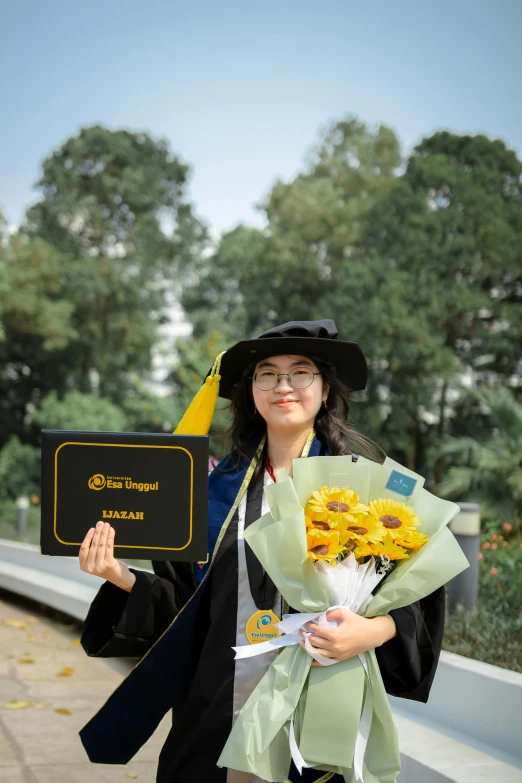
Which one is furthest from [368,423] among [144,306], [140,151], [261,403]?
[261,403]

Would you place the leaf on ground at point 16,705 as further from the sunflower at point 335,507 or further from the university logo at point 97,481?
the sunflower at point 335,507

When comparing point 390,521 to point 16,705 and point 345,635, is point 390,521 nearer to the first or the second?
point 345,635

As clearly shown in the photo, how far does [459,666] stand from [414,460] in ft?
56.9

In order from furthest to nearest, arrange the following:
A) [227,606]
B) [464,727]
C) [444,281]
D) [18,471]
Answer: [18,471]
[444,281]
[464,727]
[227,606]

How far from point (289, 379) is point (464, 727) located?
2.13m

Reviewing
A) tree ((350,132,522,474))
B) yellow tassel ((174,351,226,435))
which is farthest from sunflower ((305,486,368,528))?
tree ((350,132,522,474))

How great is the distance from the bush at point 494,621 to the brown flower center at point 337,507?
105 inches

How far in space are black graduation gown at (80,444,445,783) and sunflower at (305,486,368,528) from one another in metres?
0.39

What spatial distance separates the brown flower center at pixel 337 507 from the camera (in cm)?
184

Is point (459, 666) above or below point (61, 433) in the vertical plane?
below

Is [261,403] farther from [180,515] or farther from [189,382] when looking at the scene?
[189,382]

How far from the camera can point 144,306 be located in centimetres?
2602

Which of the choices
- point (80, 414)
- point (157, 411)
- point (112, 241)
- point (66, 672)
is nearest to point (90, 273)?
point (112, 241)

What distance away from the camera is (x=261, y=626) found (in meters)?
2.15
